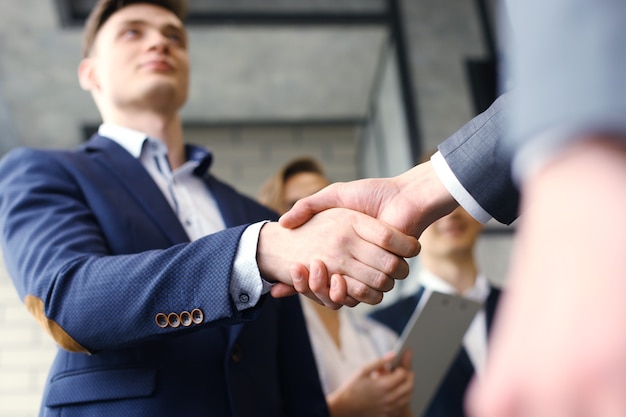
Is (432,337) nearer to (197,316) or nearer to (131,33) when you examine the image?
(197,316)

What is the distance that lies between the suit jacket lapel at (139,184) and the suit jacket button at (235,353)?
0.56 ft

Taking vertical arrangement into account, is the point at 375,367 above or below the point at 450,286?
above

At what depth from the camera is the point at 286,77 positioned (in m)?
3.65

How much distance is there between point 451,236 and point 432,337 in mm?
837

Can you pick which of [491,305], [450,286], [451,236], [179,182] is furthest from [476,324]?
[179,182]

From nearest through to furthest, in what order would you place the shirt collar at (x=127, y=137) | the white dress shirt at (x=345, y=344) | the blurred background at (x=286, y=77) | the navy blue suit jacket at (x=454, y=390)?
the shirt collar at (x=127, y=137), the white dress shirt at (x=345, y=344), the navy blue suit jacket at (x=454, y=390), the blurred background at (x=286, y=77)

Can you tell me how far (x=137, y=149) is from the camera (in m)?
1.27

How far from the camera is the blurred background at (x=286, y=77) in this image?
3293 millimetres

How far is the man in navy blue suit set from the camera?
0.87m

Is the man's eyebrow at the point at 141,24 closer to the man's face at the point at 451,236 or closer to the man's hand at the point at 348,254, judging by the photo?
the man's hand at the point at 348,254

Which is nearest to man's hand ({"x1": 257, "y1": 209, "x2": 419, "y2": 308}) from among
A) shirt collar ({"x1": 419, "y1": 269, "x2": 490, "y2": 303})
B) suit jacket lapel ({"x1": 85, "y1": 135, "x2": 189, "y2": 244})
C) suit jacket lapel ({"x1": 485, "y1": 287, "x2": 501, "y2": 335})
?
suit jacket lapel ({"x1": 85, "y1": 135, "x2": 189, "y2": 244})

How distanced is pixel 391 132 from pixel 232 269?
9.20 ft

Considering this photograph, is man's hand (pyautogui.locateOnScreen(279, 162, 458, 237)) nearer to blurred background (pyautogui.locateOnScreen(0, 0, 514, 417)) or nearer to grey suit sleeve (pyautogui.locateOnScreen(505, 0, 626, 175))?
grey suit sleeve (pyautogui.locateOnScreen(505, 0, 626, 175))

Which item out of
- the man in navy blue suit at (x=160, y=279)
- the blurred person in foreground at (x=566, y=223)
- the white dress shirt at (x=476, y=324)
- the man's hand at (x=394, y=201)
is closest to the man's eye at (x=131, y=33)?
the man in navy blue suit at (x=160, y=279)
